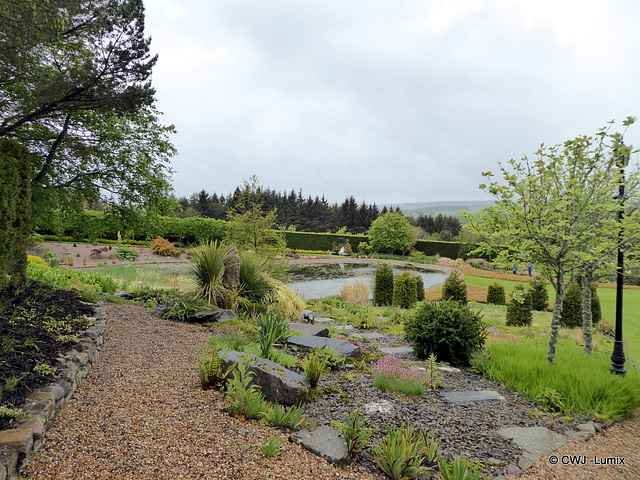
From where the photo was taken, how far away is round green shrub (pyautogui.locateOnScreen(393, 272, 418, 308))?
30.8 ft

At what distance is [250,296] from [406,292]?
15.1 ft

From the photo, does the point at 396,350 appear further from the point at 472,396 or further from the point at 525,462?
the point at 525,462

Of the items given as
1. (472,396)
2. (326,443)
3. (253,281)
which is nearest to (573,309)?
(472,396)

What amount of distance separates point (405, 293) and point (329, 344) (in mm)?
5252

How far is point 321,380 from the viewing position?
11.9 ft

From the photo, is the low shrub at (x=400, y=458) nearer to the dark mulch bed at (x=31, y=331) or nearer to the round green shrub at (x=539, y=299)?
the dark mulch bed at (x=31, y=331)

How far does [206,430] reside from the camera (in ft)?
7.75

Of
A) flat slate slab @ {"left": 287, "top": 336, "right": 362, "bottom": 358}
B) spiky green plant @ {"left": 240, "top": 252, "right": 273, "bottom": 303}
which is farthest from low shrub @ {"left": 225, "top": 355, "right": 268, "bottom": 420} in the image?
spiky green plant @ {"left": 240, "top": 252, "right": 273, "bottom": 303}

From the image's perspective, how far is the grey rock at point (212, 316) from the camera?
18.5 ft

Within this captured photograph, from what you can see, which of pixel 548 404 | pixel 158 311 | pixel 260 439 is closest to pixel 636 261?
pixel 548 404

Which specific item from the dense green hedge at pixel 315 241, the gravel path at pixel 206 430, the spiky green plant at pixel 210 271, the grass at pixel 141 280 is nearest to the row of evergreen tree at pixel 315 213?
the dense green hedge at pixel 315 241

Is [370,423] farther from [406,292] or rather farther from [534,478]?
[406,292]

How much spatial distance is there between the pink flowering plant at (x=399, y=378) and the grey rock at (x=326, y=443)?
1.04 meters

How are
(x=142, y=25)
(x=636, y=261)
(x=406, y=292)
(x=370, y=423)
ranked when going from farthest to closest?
(x=406, y=292) → (x=142, y=25) → (x=636, y=261) → (x=370, y=423)
